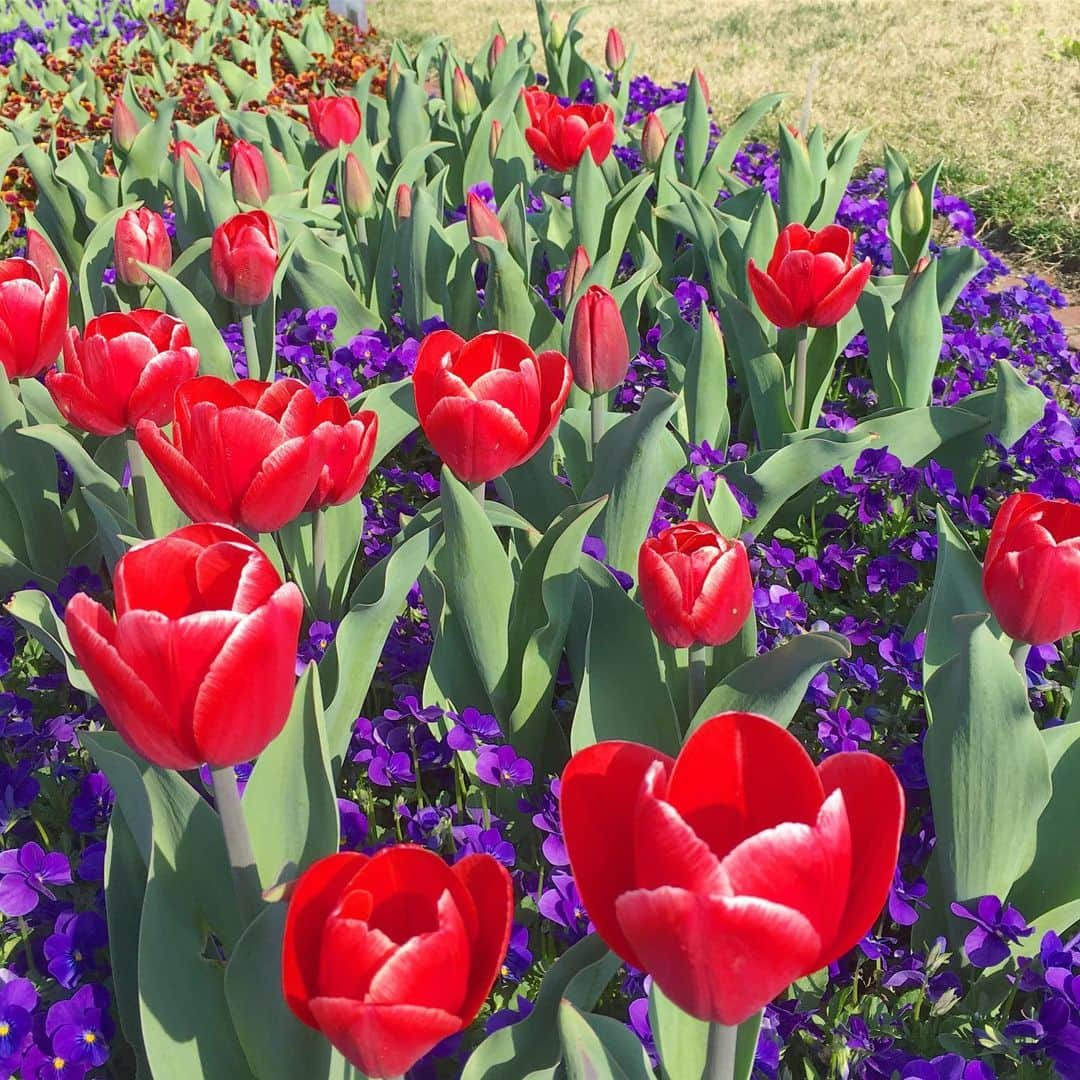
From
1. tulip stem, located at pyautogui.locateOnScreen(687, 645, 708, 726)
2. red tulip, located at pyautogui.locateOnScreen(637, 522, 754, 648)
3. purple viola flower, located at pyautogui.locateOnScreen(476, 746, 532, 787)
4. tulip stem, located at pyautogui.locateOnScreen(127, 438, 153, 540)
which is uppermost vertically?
red tulip, located at pyautogui.locateOnScreen(637, 522, 754, 648)

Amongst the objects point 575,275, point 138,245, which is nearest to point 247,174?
point 138,245

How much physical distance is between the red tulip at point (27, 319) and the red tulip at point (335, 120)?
1760 mm

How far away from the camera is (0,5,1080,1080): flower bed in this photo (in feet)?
2.71

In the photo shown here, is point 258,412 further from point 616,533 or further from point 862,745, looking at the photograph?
point 862,745

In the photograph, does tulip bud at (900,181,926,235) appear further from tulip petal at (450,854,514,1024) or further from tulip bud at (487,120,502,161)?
tulip petal at (450,854,514,1024)

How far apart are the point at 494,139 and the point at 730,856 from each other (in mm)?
3150

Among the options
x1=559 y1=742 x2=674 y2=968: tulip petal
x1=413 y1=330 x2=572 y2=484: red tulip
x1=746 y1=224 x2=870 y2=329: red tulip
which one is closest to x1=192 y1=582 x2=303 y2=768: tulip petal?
x1=559 y1=742 x2=674 y2=968: tulip petal

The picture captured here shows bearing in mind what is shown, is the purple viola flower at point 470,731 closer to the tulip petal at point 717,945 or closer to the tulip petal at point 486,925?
the tulip petal at point 486,925

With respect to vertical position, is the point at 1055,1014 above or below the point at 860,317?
below

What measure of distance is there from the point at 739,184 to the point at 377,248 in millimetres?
1079

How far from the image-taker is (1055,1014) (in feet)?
3.66

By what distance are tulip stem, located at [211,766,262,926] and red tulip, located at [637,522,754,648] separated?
0.48 meters

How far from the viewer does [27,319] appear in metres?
1.71

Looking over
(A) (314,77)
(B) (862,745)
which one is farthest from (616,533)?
(A) (314,77)
